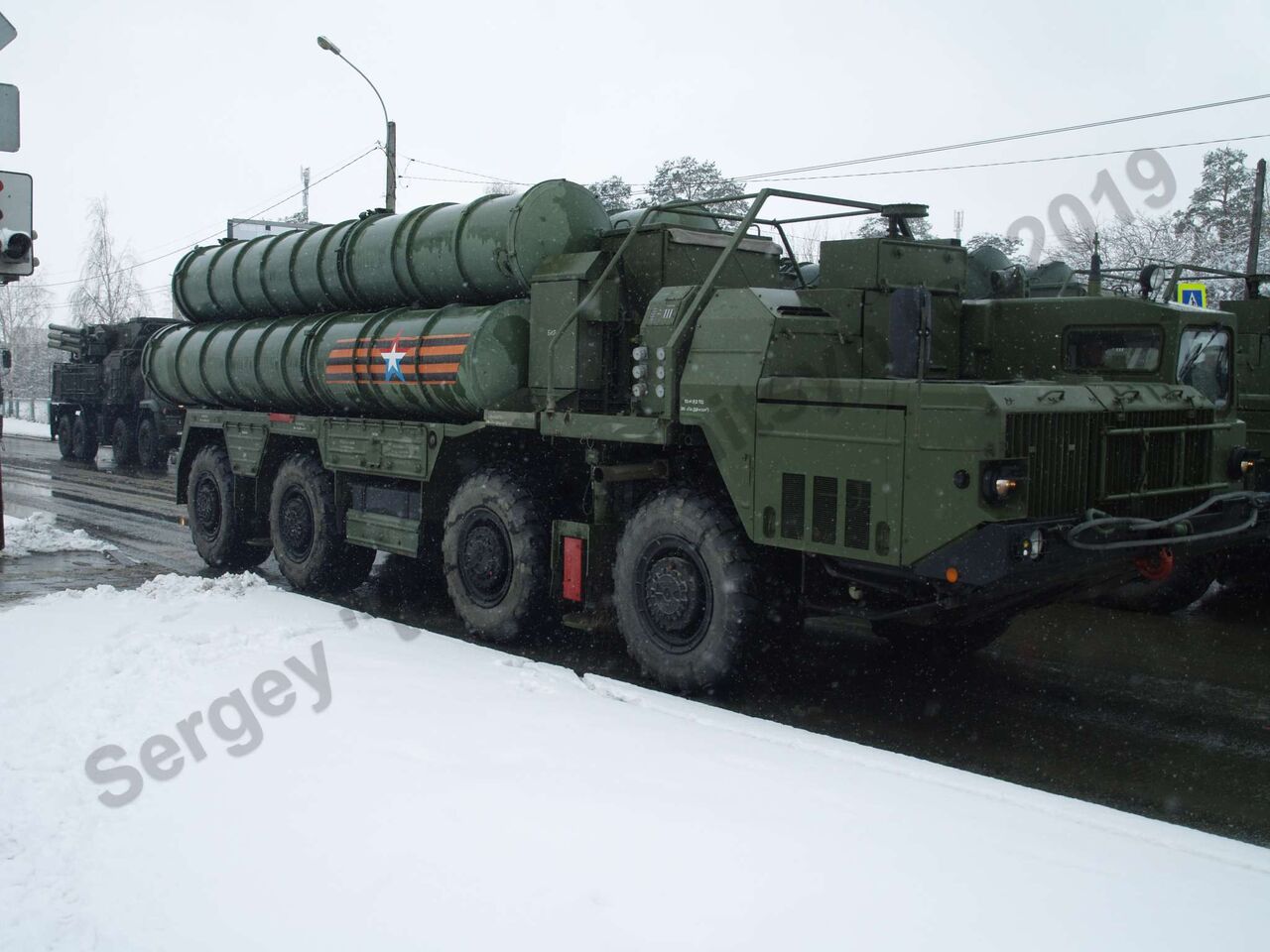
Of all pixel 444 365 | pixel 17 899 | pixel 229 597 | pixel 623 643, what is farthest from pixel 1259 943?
pixel 229 597

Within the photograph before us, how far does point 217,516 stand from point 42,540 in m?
2.49

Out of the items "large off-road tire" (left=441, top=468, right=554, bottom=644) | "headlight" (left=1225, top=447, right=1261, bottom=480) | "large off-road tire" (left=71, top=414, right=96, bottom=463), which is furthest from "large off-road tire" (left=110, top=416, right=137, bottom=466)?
"headlight" (left=1225, top=447, right=1261, bottom=480)

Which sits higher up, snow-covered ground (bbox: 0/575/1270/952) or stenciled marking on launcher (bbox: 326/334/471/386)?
stenciled marking on launcher (bbox: 326/334/471/386)

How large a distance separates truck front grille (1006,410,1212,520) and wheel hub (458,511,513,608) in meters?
4.17

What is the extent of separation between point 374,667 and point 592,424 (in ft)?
7.21

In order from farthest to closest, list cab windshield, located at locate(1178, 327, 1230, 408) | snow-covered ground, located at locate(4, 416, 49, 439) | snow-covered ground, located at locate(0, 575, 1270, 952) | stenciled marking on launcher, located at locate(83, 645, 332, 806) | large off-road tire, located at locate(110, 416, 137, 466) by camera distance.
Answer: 1. snow-covered ground, located at locate(4, 416, 49, 439)
2. large off-road tire, located at locate(110, 416, 137, 466)
3. cab windshield, located at locate(1178, 327, 1230, 408)
4. stenciled marking on launcher, located at locate(83, 645, 332, 806)
5. snow-covered ground, located at locate(0, 575, 1270, 952)

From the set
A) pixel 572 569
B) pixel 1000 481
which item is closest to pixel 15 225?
pixel 572 569

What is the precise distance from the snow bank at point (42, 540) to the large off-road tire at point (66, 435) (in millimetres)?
17078

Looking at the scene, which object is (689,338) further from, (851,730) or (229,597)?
(229,597)

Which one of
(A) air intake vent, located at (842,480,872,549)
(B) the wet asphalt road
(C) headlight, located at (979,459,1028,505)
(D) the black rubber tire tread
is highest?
(C) headlight, located at (979,459,1028,505)

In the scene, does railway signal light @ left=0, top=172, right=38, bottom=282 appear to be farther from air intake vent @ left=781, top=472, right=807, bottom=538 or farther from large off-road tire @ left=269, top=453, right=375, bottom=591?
air intake vent @ left=781, top=472, right=807, bottom=538

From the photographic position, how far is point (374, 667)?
24.2ft

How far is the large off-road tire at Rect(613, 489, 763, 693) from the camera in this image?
6.96 meters

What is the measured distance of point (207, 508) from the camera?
41.9 feet
